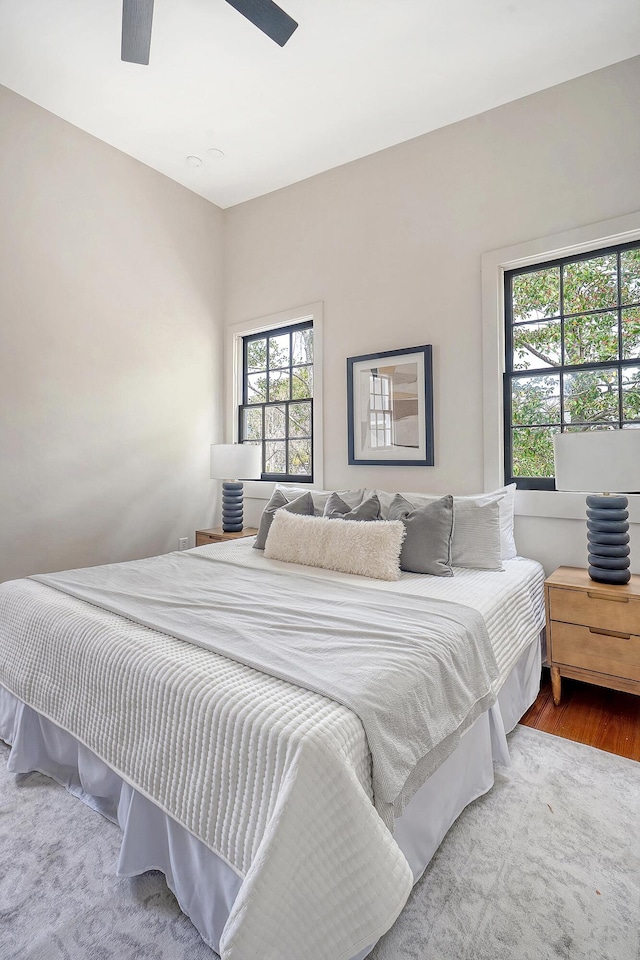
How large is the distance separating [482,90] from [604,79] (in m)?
0.63

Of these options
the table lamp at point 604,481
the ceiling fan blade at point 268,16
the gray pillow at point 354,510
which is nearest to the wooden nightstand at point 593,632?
the table lamp at point 604,481

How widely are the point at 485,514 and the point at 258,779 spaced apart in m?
1.85

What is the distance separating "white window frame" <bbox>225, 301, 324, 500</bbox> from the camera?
367 cm

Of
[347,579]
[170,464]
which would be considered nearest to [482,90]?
[347,579]

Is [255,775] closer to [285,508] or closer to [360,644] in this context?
[360,644]

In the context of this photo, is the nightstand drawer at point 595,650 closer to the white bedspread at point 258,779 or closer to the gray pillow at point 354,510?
the gray pillow at point 354,510

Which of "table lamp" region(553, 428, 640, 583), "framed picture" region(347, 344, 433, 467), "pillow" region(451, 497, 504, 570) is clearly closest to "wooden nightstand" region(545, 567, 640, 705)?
"table lamp" region(553, 428, 640, 583)

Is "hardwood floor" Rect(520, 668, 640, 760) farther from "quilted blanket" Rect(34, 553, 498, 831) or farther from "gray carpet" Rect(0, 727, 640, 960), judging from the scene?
"quilted blanket" Rect(34, 553, 498, 831)

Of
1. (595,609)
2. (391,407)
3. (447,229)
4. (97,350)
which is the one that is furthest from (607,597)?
(97,350)

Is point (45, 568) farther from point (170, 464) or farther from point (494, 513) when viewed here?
point (494, 513)

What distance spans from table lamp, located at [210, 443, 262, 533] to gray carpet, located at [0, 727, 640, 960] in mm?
2164

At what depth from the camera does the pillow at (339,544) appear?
2.36 meters

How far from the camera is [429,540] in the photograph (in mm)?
2406

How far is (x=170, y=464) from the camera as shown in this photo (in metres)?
3.88
